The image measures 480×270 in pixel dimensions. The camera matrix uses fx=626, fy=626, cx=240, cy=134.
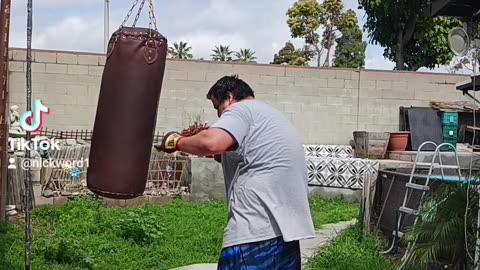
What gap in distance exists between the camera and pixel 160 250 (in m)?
6.68

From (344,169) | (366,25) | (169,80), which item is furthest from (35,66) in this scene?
(366,25)

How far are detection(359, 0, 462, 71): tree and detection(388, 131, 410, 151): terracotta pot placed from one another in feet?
30.2

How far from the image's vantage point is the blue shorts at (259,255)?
3129 millimetres

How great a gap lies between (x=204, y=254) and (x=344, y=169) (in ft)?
15.8

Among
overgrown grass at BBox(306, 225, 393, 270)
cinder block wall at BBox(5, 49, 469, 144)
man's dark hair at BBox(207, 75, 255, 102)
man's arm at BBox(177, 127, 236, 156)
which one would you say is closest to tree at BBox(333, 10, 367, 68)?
cinder block wall at BBox(5, 49, 469, 144)

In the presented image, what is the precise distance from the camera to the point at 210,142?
2961 millimetres

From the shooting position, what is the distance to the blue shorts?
3.13 meters

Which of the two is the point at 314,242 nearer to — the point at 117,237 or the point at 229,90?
the point at 117,237

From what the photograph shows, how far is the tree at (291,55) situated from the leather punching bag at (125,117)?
31.9 m

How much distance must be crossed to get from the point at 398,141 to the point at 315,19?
20118mm

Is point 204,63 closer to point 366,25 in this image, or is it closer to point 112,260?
point 112,260

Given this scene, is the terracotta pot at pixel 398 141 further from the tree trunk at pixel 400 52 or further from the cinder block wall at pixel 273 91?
the tree trunk at pixel 400 52

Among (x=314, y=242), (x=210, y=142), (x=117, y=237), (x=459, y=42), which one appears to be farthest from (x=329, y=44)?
(x=210, y=142)

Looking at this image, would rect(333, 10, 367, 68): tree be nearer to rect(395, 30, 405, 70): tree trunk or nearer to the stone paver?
rect(395, 30, 405, 70): tree trunk
